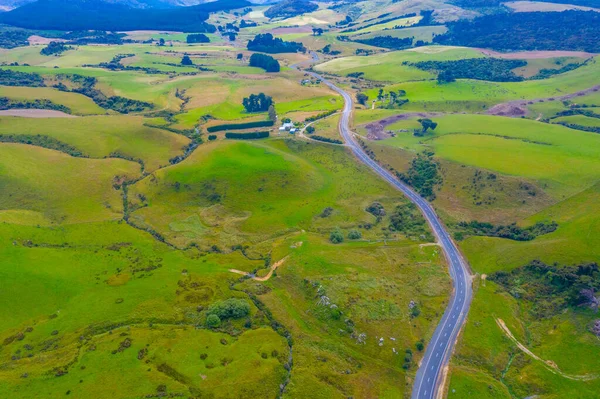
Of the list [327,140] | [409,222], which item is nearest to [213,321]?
[409,222]

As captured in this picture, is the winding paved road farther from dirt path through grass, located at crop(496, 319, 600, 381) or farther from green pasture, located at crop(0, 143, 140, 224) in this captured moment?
green pasture, located at crop(0, 143, 140, 224)

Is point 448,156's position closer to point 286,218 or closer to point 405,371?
point 286,218

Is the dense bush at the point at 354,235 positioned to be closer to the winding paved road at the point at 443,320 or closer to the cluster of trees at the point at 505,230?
the winding paved road at the point at 443,320

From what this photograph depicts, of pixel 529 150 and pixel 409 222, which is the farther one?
pixel 529 150

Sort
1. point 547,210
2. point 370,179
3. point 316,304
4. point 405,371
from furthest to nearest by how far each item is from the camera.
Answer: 1. point 370,179
2. point 547,210
3. point 316,304
4. point 405,371

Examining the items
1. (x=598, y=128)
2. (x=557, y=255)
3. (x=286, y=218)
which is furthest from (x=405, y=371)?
(x=598, y=128)

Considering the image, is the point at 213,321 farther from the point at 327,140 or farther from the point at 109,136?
the point at 109,136

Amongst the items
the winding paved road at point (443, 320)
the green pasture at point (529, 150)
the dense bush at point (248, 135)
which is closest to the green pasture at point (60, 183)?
the dense bush at point (248, 135)
